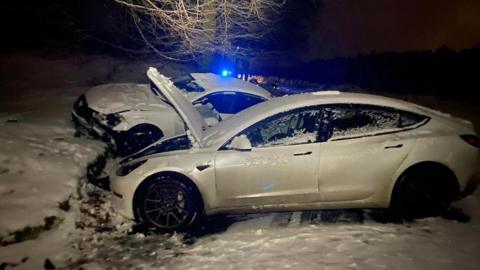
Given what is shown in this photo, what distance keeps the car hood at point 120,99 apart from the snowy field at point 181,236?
1407 mm

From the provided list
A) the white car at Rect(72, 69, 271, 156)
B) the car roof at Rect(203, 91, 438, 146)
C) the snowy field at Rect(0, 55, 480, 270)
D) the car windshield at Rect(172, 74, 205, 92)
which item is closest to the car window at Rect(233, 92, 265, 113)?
the white car at Rect(72, 69, 271, 156)

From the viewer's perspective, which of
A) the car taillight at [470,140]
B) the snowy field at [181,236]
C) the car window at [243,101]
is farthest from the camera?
the car window at [243,101]

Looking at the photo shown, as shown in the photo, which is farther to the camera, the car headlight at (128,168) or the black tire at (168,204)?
the car headlight at (128,168)

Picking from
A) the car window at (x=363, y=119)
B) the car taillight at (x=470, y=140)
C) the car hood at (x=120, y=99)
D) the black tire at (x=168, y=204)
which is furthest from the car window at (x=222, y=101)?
the car taillight at (x=470, y=140)

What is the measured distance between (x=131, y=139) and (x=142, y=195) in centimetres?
283

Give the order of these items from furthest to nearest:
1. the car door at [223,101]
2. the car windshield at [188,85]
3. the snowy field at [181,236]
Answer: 1. the car windshield at [188,85]
2. the car door at [223,101]
3. the snowy field at [181,236]

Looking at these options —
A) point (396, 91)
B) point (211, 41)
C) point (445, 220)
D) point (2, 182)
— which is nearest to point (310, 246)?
point (445, 220)

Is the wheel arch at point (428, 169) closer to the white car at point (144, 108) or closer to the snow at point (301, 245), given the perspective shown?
the snow at point (301, 245)

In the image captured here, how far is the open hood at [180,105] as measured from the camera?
18.6 feet

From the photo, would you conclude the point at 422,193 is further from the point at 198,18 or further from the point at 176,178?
the point at 198,18

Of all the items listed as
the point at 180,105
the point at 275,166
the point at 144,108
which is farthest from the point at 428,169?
the point at 144,108

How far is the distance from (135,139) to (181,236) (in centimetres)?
320

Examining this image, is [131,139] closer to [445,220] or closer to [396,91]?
[445,220]

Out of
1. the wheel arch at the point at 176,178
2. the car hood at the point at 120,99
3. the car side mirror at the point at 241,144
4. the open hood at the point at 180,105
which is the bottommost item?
the wheel arch at the point at 176,178
